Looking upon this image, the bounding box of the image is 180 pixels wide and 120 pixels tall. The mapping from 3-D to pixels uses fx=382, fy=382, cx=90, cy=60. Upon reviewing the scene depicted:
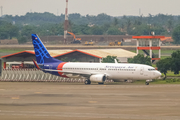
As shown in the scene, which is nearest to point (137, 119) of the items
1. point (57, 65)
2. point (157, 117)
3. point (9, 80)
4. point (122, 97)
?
point (157, 117)

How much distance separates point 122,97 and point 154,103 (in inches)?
205

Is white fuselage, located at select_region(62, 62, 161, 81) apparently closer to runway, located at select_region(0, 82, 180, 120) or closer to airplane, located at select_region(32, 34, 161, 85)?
airplane, located at select_region(32, 34, 161, 85)

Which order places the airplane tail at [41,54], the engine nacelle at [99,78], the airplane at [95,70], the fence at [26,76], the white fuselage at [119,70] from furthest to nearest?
1. the fence at [26,76]
2. the airplane tail at [41,54]
3. the engine nacelle at [99,78]
4. the airplane at [95,70]
5. the white fuselage at [119,70]

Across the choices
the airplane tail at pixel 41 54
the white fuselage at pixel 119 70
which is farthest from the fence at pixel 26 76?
the white fuselage at pixel 119 70

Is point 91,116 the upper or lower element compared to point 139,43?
lower

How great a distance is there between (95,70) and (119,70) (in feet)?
13.2

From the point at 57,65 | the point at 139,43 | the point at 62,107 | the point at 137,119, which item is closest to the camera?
the point at 137,119

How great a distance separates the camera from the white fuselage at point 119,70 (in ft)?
180

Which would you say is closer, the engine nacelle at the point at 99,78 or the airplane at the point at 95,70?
the airplane at the point at 95,70

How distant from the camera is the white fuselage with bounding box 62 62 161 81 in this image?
55.0 meters

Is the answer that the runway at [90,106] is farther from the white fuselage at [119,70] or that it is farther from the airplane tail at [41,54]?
the airplane tail at [41,54]

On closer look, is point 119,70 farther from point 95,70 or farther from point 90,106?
point 90,106

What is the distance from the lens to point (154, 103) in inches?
1362

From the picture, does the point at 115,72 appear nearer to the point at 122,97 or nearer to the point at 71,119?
the point at 122,97
